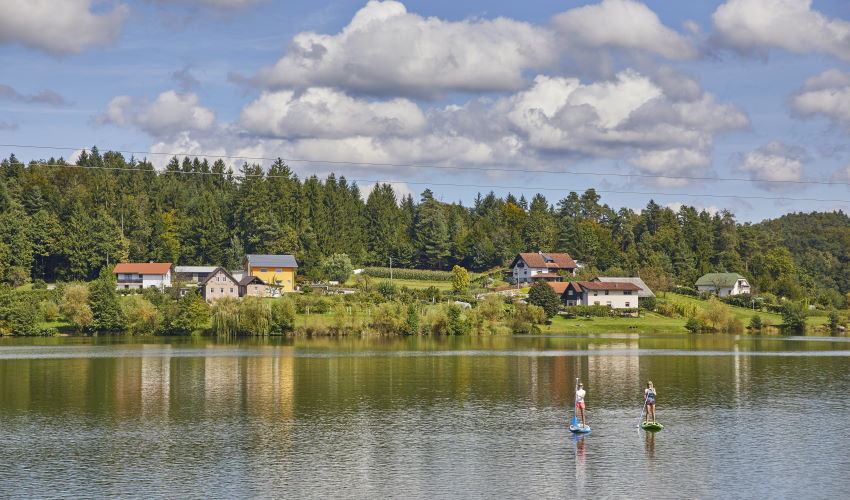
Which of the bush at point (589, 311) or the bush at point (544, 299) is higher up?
the bush at point (544, 299)

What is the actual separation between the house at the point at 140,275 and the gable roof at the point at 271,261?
19.0 metres

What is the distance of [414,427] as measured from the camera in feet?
180

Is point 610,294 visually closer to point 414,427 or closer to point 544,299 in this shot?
point 544,299

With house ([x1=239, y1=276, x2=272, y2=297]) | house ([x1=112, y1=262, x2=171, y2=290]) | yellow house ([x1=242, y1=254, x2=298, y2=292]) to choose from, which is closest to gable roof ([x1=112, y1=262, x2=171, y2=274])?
house ([x1=112, y1=262, x2=171, y2=290])

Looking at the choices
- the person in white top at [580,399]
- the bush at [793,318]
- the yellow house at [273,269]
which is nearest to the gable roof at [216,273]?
the yellow house at [273,269]

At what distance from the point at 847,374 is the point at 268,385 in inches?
2292

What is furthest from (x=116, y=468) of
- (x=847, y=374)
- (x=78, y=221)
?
(x=78, y=221)

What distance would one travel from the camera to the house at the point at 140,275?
7215 inches

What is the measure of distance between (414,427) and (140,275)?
143m

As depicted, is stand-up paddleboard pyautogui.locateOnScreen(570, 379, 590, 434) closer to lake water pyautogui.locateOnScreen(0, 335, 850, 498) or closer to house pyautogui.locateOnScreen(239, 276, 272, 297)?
lake water pyautogui.locateOnScreen(0, 335, 850, 498)

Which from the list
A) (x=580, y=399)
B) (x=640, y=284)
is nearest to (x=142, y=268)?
(x=640, y=284)

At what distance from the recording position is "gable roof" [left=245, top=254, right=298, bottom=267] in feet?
629

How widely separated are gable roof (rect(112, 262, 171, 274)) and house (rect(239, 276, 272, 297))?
1958 cm

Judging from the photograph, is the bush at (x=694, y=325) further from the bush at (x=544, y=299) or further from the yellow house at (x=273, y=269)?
the yellow house at (x=273, y=269)
